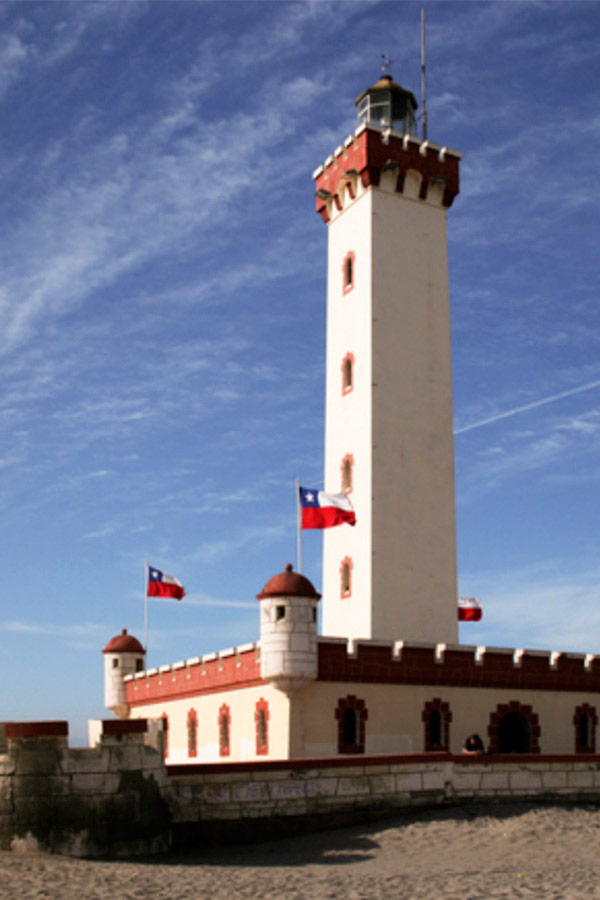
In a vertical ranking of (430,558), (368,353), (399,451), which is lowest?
(430,558)

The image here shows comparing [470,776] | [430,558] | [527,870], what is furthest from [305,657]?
[527,870]

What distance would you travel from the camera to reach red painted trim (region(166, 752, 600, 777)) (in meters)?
24.3

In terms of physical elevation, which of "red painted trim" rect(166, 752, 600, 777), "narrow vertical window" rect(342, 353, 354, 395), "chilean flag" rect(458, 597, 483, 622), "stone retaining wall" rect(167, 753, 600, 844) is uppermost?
"narrow vertical window" rect(342, 353, 354, 395)

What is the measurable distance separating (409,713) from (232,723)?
6.08 meters

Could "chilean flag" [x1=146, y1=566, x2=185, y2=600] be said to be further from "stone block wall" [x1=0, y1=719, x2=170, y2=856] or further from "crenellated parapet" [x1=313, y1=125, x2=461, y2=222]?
"stone block wall" [x1=0, y1=719, x2=170, y2=856]

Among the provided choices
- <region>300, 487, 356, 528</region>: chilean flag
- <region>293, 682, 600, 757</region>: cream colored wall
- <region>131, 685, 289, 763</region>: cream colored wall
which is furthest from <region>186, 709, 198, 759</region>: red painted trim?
<region>300, 487, 356, 528</region>: chilean flag

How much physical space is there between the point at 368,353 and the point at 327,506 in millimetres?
6154

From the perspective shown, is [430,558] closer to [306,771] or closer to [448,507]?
Answer: [448,507]

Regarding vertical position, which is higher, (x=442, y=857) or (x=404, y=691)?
(x=404, y=691)

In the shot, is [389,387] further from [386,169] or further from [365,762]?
[365,762]

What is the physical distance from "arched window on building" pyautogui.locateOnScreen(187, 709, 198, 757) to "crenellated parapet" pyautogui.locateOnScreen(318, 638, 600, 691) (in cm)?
902

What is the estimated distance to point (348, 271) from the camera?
4034cm

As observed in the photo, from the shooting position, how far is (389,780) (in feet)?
86.4

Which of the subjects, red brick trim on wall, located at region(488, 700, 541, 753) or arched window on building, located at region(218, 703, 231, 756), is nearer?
red brick trim on wall, located at region(488, 700, 541, 753)
